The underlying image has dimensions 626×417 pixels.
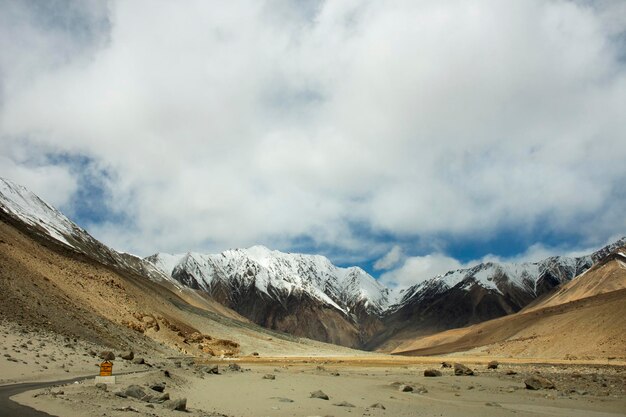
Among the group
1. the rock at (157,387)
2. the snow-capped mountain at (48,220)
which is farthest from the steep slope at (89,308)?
the snow-capped mountain at (48,220)

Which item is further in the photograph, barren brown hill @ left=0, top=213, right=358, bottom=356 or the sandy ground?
barren brown hill @ left=0, top=213, right=358, bottom=356

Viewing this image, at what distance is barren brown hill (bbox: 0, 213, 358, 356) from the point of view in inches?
1634

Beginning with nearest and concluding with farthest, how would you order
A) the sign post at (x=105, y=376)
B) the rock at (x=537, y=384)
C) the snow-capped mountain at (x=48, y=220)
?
1. the sign post at (x=105, y=376)
2. the rock at (x=537, y=384)
3. the snow-capped mountain at (x=48, y=220)

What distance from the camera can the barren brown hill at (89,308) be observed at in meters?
41.5

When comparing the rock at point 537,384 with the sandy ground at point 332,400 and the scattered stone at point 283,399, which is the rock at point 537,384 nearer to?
the sandy ground at point 332,400

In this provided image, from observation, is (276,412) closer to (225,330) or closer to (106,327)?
(106,327)

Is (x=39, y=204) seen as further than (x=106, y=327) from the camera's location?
Yes

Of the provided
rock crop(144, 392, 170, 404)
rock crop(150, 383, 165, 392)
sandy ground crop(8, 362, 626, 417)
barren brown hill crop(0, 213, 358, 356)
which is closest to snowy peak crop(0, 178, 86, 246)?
barren brown hill crop(0, 213, 358, 356)

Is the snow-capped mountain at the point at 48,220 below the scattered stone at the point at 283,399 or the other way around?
the other way around

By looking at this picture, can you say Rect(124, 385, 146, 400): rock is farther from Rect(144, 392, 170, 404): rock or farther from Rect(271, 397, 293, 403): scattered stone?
Rect(271, 397, 293, 403): scattered stone

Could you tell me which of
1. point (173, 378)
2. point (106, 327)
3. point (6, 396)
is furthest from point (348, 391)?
A: point (106, 327)

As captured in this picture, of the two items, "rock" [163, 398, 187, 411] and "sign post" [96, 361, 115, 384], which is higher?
"sign post" [96, 361, 115, 384]

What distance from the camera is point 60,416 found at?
1209 cm

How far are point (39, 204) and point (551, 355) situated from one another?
15433cm
